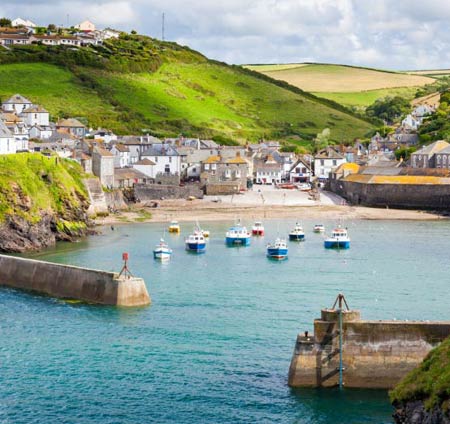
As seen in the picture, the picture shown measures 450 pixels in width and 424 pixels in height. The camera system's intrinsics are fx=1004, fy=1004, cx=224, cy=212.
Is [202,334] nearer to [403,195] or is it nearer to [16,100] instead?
[403,195]

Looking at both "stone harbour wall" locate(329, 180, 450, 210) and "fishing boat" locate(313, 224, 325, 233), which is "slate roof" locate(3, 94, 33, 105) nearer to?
"stone harbour wall" locate(329, 180, 450, 210)

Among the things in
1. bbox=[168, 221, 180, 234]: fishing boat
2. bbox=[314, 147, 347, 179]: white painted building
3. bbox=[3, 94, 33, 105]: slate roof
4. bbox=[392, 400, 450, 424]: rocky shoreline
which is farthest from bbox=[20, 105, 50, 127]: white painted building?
bbox=[392, 400, 450, 424]: rocky shoreline

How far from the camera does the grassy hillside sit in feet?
510

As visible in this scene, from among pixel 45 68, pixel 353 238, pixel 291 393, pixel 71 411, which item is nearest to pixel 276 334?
pixel 291 393

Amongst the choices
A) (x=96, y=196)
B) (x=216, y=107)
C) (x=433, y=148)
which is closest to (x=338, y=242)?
(x=96, y=196)

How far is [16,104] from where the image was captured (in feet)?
451

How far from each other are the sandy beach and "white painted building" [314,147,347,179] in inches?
803

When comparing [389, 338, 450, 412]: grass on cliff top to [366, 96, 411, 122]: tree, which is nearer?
[389, 338, 450, 412]: grass on cliff top

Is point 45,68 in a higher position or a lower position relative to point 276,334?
higher

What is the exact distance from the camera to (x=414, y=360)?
32.9 metres

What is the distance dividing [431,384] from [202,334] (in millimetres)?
17445

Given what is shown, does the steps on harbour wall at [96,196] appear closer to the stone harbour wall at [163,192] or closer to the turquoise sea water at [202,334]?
the stone harbour wall at [163,192]

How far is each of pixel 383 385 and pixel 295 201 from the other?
71327 mm

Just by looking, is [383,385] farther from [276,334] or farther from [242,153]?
[242,153]
